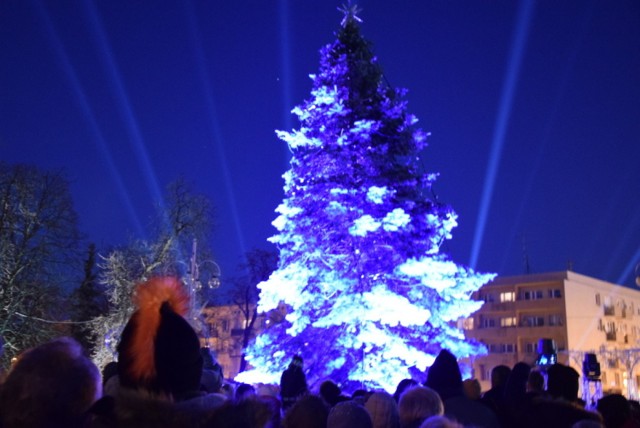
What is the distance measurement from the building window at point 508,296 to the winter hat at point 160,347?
2502 inches

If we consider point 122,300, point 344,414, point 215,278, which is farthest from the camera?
point 122,300

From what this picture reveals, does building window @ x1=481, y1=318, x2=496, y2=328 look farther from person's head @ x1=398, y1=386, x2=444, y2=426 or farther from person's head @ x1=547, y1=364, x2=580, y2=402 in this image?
person's head @ x1=398, y1=386, x2=444, y2=426

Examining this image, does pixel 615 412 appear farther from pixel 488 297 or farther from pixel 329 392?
pixel 488 297

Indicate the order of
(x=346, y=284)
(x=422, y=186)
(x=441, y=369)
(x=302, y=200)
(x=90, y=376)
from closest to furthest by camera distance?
(x=90, y=376), (x=441, y=369), (x=346, y=284), (x=302, y=200), (x=422, y=186)

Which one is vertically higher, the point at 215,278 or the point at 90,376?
the point at 215,278

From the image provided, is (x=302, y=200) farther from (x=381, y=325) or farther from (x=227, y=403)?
(x=227, y=403)

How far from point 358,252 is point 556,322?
47.4 m

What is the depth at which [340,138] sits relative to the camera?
1858 centimetres

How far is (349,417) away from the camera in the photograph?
443 centimetres

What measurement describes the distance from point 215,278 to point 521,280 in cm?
4668

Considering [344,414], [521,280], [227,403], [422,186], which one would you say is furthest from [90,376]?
[521,280]

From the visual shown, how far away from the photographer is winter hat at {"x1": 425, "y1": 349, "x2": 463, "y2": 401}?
612cm

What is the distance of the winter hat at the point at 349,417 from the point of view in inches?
174

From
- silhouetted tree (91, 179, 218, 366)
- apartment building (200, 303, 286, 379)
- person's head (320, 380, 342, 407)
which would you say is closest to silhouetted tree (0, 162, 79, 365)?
silhouetted tree (91, 179, 218, 366)
